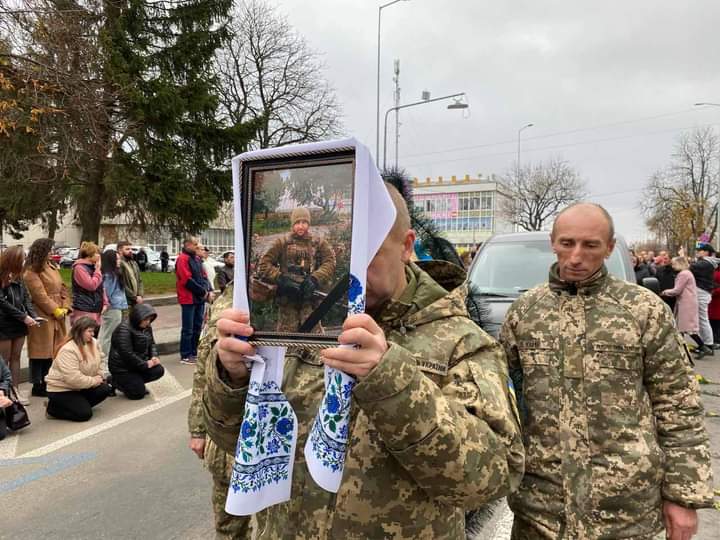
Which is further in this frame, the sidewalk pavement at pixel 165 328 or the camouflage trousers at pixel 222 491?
the sidewalk pavement at pixel 165 328

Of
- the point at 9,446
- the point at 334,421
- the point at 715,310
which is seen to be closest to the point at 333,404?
the point at 334,421

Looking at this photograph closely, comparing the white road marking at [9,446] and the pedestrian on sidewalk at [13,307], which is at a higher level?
the pedestrian on sidewalk at [13,307]

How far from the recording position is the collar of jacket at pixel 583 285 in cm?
197

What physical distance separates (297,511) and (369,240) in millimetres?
788

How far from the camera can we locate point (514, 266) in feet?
17.6

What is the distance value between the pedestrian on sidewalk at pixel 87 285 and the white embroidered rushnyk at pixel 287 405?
7098 mm

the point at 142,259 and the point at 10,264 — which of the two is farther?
the point at 142,259

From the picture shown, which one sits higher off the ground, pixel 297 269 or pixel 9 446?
pixel 297 269

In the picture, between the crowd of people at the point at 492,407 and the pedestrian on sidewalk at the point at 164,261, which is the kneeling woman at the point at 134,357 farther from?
the pedestrian on sidewalk at the point at 164,261

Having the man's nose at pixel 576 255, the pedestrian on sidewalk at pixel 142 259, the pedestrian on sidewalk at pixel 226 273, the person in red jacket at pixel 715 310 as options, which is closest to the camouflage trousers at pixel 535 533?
the man's nose at pixel 576 255

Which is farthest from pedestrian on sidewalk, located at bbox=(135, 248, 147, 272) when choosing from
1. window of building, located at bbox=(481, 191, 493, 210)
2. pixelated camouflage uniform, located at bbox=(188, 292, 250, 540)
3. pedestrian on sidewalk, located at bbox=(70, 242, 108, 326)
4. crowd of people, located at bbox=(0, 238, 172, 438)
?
window of building, located at bbox=(481, 191, 493, 210)

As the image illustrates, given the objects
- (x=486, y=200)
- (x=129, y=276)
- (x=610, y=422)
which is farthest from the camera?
(x=486, y=200)

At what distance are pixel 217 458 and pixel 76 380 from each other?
13.5 feet

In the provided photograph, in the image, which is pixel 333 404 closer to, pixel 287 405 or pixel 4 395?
pixel 287 405
